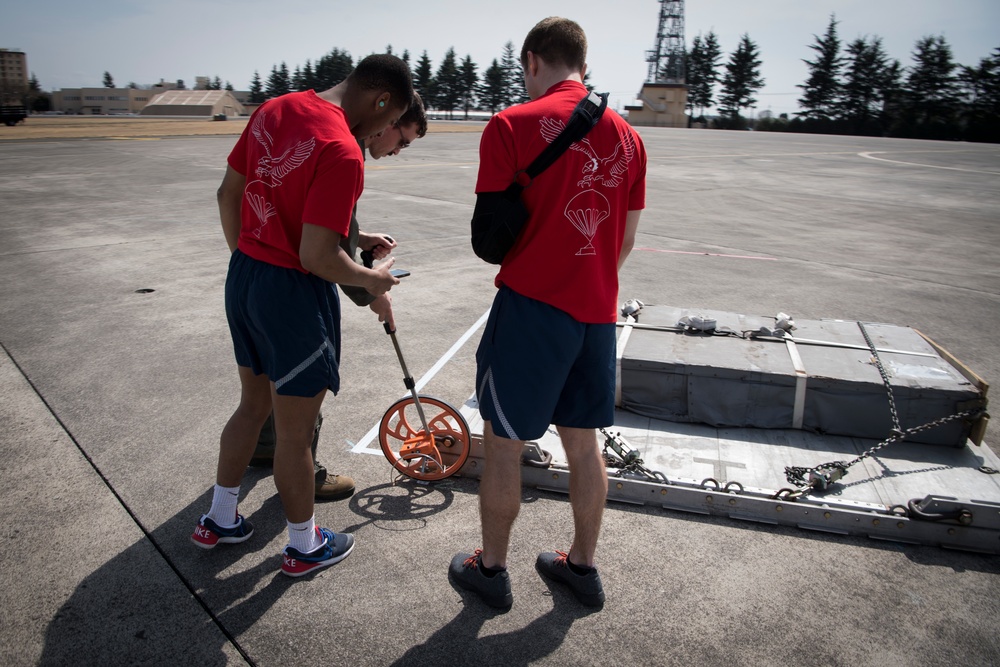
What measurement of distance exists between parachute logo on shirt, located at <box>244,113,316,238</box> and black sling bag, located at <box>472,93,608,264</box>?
2.14ft

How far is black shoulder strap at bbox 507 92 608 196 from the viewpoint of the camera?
208 cm

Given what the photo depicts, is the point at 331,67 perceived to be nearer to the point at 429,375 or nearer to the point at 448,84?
the point at 448,84

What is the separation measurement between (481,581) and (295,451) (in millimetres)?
899

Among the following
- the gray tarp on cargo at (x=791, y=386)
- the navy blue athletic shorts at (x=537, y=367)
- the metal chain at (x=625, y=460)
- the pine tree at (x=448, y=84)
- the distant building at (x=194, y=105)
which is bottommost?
the metal chain at (x=625, y=460)

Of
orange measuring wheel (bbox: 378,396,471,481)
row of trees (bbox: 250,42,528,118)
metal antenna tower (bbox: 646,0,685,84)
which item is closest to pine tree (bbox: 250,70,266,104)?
row of trees (bbox: 250,42,528,118)

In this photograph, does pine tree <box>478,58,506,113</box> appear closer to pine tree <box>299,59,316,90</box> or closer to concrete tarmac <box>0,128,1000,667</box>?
pine tree <box>299,59,316,90</box>

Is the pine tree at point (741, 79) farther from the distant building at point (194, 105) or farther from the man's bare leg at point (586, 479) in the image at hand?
the man's bare leg at point (586, 479)

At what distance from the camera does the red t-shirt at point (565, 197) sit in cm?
210

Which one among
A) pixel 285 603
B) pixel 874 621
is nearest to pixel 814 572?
pixel 874 621

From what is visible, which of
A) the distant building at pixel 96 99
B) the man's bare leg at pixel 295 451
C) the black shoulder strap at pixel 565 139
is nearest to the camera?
the black shoulder strap at pixel 565 139

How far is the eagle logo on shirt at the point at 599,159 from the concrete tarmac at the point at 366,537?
1659 millimetres

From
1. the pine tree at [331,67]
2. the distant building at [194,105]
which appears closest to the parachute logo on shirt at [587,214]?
the distant building at [194,105]

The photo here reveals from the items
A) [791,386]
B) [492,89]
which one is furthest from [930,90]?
[791,386]

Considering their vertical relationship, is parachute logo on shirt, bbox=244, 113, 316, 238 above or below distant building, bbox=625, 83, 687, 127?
A: below
